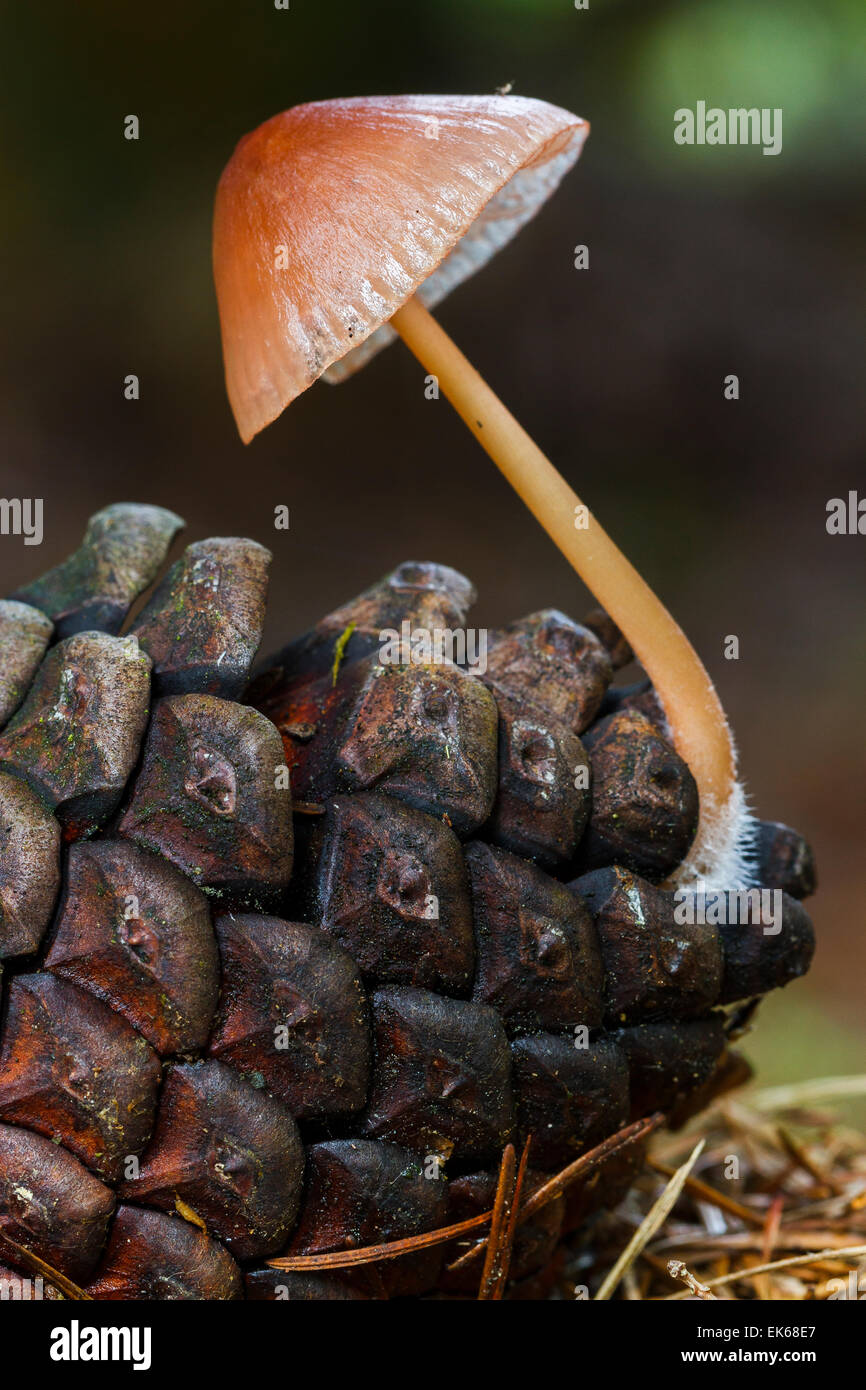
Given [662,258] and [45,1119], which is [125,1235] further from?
[662,258]

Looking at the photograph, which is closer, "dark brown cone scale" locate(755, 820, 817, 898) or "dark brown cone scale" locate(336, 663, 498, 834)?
"dark brown cone scale" locate(336, 663, 498, 834)

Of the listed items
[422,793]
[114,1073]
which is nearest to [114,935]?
[114,1073]

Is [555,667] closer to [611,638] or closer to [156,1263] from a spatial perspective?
[611,638]

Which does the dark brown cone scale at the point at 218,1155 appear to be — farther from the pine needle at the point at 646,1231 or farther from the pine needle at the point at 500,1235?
the pine needle at the point at 646,1231
